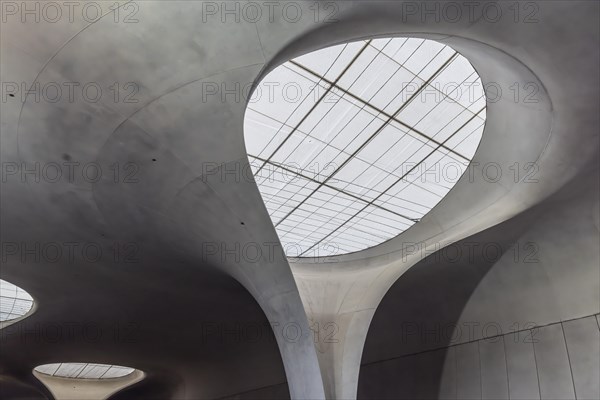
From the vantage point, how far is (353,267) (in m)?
24.0

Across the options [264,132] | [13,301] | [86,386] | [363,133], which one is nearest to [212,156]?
[264,132]

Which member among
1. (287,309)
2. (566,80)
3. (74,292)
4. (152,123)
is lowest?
(287,309)

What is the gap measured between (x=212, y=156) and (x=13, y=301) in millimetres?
19283

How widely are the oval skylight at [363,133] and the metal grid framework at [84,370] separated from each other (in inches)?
1121

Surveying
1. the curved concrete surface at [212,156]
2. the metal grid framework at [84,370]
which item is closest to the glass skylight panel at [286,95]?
the curved concrete surface at [212,156]

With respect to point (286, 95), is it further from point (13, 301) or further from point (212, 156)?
point (13, 301)

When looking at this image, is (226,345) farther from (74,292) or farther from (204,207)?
(204,207)

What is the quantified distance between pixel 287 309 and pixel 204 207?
4.69m

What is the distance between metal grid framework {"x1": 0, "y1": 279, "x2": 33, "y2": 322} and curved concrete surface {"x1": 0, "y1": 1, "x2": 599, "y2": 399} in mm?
1535

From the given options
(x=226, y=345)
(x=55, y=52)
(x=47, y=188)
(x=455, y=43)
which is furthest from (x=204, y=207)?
(x=226, y=345)

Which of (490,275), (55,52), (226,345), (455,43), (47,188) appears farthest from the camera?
(226,345)

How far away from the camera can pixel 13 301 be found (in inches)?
1026

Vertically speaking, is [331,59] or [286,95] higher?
[331,59]

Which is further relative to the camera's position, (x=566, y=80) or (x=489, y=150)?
(x=489, y=150)
